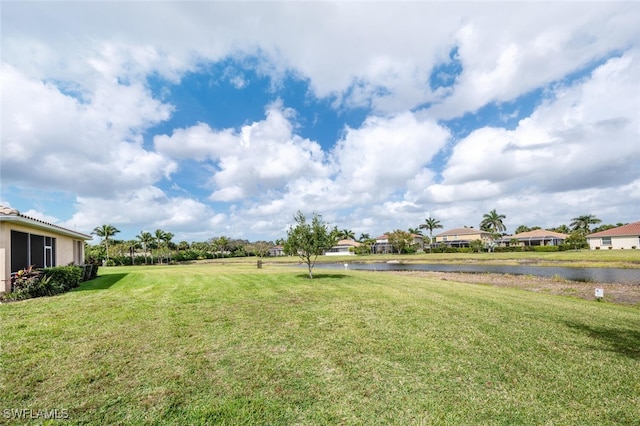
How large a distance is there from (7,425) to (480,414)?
245 inches

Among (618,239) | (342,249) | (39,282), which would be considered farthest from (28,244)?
(342,249)

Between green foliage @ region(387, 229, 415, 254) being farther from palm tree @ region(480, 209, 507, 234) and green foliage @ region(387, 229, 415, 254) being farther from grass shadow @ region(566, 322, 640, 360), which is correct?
grass shadow @ region(566, 322, 640, 360)

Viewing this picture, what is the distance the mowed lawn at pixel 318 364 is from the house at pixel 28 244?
3222 mm

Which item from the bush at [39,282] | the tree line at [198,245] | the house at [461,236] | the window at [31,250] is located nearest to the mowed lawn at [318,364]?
the bush at [39,282]

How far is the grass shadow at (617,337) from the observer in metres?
6.99

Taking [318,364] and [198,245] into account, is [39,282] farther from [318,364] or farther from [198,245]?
[198,245]

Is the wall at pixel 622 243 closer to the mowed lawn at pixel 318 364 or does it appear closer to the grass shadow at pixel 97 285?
the mowed lawn at pixel 318 364

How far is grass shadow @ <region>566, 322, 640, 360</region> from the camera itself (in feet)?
22.9

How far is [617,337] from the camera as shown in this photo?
7.98 m

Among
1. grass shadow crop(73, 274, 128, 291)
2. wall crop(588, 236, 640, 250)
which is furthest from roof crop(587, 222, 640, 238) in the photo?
grass shadow crop(73, 274, 128, 291)

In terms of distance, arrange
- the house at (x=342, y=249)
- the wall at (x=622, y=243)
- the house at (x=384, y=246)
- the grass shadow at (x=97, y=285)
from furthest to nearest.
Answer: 1. the house at (x=342, y=249)
2. the house at (x=384, y=246)
3. the wall at (x=622, y=243)
4. the grass shadow at (x=97, y=285)

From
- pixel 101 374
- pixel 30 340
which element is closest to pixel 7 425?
pixel 101 374

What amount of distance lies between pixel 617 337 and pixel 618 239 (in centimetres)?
7168

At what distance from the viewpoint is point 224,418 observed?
13.8 feet
